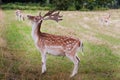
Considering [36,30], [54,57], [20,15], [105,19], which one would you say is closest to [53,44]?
[36,30]

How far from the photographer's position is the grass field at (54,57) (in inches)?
214

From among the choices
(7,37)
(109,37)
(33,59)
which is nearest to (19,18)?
(7,37)

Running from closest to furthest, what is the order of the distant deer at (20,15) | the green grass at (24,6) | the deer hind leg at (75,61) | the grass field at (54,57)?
the deer hind leg at (75,61)
the grass field at (54,57)
the distant deer at (20,15)
the green grass at (24,6)

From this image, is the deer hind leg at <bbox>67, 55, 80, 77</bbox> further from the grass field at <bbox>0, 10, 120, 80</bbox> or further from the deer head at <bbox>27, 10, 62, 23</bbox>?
the deer head at <bbox>27, 10, 62, 23</bbox>

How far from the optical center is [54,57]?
6.16m

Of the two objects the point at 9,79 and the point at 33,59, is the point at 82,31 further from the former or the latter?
the point at 9,79

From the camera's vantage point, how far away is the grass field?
5434 millimetres

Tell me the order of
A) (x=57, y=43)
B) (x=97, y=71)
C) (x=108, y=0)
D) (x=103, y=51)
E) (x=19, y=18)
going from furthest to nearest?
(x=108, y=0), (x=19, y=18), (x=103, y=51), (x=97, y=71), (x=57, y=43)

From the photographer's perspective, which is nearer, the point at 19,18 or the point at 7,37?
the point at 7,37

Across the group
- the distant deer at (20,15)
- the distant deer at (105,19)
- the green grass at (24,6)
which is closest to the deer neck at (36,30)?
the distant deer at (20,15)

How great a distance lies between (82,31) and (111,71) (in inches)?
107

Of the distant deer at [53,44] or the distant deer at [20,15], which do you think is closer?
the distant deer at [53,44]

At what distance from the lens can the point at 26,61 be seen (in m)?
5.85

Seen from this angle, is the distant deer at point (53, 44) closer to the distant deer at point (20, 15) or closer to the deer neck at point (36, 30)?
the deer neck at point (36, 30)
